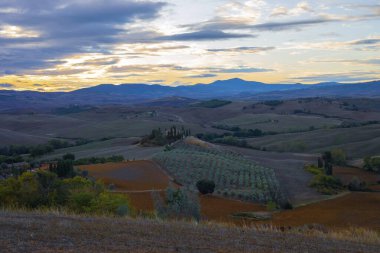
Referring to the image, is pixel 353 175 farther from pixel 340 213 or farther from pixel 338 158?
pixel 340 213

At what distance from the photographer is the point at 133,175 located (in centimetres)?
5456

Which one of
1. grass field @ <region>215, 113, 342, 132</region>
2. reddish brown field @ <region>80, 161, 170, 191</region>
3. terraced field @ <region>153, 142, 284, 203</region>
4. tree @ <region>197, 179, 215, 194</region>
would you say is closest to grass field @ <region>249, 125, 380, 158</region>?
grass field @ <region>215, 113, 342, 132</region>

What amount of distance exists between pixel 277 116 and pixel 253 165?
104m

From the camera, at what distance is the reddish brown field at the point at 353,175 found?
6328cm

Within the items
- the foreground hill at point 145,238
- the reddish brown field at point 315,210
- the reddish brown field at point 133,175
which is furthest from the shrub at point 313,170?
the foreground hill at point 145,238

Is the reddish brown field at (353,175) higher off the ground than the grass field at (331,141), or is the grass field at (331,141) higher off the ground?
the grass field at (331,141)

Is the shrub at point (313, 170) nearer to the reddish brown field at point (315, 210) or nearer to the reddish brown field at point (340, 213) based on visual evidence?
the reddish brown field at point (340, 213)

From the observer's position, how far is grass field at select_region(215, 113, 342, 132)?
141m

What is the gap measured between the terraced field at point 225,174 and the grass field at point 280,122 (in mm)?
70069

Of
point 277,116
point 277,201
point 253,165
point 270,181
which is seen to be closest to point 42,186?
point 277,201

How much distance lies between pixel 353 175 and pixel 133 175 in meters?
30.5

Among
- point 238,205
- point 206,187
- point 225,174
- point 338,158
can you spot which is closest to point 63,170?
point 206,187

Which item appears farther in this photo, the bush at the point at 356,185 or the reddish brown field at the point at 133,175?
the bush at the point at 356,185

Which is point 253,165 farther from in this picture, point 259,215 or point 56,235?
point 56,235
